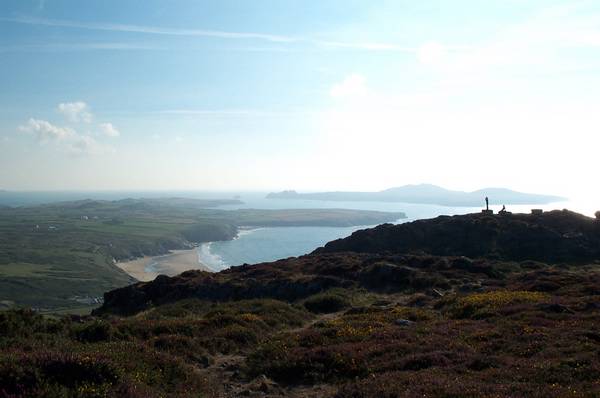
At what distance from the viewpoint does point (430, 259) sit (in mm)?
41281

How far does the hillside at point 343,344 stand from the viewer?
35.8 ft

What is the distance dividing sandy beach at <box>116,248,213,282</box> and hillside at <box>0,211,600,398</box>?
94.8 m

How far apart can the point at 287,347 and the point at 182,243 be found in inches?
7471

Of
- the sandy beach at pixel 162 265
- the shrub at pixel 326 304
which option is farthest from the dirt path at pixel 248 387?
the sandy beach at pixel 162 265

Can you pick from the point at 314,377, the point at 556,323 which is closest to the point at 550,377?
the point at 314,377

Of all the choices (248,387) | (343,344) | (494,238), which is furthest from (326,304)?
(494,238)

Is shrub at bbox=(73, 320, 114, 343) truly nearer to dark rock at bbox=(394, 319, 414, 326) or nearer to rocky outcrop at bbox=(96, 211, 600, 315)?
dark rock at bbox=(394, 319, 414, 326)

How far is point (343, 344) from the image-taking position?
16.5m


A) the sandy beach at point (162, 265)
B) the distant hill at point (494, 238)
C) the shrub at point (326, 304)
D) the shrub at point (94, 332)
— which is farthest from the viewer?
the sandy beach at point (162, 265)

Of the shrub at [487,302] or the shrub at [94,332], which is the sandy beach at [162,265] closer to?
the shrub at [487,302]

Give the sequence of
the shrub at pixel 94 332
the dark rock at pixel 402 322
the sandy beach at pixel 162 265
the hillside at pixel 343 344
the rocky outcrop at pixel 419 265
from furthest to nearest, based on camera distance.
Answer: the sandy beach at pixel 162 265
the rocky outcrop at pixel 419 265
the dark rock at pixel 402 322
the shrub at pixel 94 332
the hillside at pixel 343 344

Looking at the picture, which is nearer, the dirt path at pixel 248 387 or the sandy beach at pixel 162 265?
the dirt path at pixel 248 387

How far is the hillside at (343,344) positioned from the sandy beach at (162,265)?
9475 centimetres

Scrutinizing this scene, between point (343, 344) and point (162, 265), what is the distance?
5499 inches
